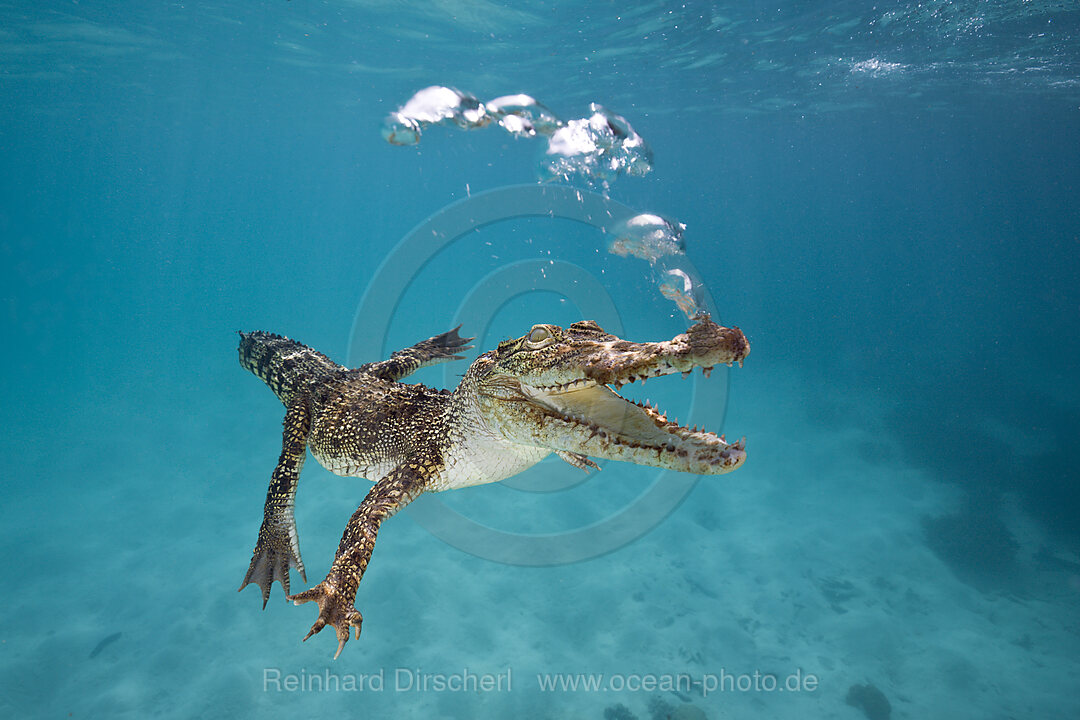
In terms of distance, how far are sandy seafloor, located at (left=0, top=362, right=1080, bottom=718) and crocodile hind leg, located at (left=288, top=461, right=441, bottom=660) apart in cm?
590

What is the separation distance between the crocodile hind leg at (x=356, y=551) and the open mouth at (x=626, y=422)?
1172 mm

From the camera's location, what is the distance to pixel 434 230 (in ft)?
31.9

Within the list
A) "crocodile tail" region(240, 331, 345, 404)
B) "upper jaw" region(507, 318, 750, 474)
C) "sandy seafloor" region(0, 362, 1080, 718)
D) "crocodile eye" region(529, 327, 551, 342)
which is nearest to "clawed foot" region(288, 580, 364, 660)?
"upper jaw" region(507, 318, 750, 474)

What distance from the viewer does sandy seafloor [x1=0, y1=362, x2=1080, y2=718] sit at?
8.02m

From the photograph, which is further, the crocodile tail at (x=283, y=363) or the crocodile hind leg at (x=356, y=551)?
the crocodile tail at (x=283, y=363)

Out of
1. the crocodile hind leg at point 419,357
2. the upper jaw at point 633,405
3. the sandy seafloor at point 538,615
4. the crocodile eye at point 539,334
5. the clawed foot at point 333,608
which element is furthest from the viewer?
the sandy seafloor at point 538,615

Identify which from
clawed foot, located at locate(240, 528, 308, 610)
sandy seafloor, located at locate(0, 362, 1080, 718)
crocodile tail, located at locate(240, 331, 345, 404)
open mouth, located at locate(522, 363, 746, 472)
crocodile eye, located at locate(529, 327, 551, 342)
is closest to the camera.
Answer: open mouth, located at locate(522, 363, 746, 472)

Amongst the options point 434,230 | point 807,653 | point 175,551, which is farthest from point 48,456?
point 807,653

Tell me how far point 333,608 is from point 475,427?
1.46m

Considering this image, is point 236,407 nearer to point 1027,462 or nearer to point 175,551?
point 175,551

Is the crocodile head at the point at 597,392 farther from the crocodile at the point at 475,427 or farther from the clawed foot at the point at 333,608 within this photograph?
the clawed foot at the point at 333,608

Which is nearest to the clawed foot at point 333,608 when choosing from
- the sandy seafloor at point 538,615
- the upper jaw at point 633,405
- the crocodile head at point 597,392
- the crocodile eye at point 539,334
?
the crocodile head at point 597,392

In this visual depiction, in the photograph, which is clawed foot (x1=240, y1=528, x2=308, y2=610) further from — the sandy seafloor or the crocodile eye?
the sandy seafloor

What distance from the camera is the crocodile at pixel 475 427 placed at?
2748 mm
